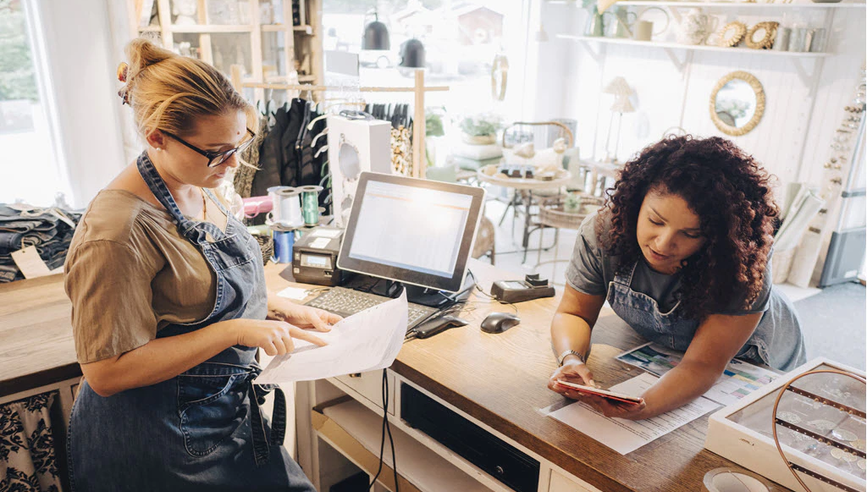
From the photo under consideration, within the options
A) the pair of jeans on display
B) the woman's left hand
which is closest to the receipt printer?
the woman's left hand

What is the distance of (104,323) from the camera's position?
105cm

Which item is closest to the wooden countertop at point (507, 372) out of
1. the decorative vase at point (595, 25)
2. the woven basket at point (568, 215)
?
the woven basket at point (568, 215)

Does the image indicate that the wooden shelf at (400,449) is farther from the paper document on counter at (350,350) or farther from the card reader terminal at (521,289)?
the card reader terminal at (521,289)

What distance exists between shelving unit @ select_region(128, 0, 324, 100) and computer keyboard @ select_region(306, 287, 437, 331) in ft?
8.24

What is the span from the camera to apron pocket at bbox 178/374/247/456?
127 centimetres

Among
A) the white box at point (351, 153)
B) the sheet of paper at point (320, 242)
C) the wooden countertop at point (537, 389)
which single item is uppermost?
the white box at point (351, 153)

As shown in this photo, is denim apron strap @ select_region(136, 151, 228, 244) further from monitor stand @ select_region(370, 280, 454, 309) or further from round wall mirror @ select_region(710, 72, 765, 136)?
round wall mirror @ select_region(710, 72, 765, 136)

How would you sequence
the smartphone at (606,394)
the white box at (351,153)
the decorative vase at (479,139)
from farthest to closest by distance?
the decorative vase at (479,139) → the white box at (351,153) → the smartphone at (606,394)

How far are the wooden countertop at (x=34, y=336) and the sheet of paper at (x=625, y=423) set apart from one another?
120 centimetres

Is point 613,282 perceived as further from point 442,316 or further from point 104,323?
point 104,323

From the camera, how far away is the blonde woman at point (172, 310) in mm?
A: 1070

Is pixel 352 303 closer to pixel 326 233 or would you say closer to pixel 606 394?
pixel 326 233

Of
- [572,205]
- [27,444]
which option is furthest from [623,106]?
[27,444]

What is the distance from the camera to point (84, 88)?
4391mm
